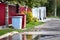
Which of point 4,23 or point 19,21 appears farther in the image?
point 4,23

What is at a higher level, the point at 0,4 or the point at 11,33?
the point at 0,4

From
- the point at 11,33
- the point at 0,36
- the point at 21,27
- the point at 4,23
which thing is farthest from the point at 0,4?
the point at 0,36

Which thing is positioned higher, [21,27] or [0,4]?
[0,4]

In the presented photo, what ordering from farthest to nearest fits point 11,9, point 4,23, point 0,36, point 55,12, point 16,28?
point 55,12 < point 11,9 < point 4,23 < point 16,28 < point 0,36

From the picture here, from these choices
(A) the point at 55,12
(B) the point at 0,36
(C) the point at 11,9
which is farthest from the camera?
(A) the point at 55,12

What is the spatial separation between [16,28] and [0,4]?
481cm

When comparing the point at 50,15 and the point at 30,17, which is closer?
the point at 30,17

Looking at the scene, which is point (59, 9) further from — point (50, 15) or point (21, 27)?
point (21, 27)

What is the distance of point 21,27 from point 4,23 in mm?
3430

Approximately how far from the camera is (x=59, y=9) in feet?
265

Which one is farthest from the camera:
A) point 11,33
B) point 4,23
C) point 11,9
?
point 11,9

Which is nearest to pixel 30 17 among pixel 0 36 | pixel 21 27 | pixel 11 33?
pixel 21 27

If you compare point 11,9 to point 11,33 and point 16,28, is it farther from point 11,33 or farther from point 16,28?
point 11,33

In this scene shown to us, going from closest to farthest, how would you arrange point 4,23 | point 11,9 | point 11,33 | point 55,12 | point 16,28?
point 11,33
point 16,28
point 4,23
point 11,9
point 55,12
